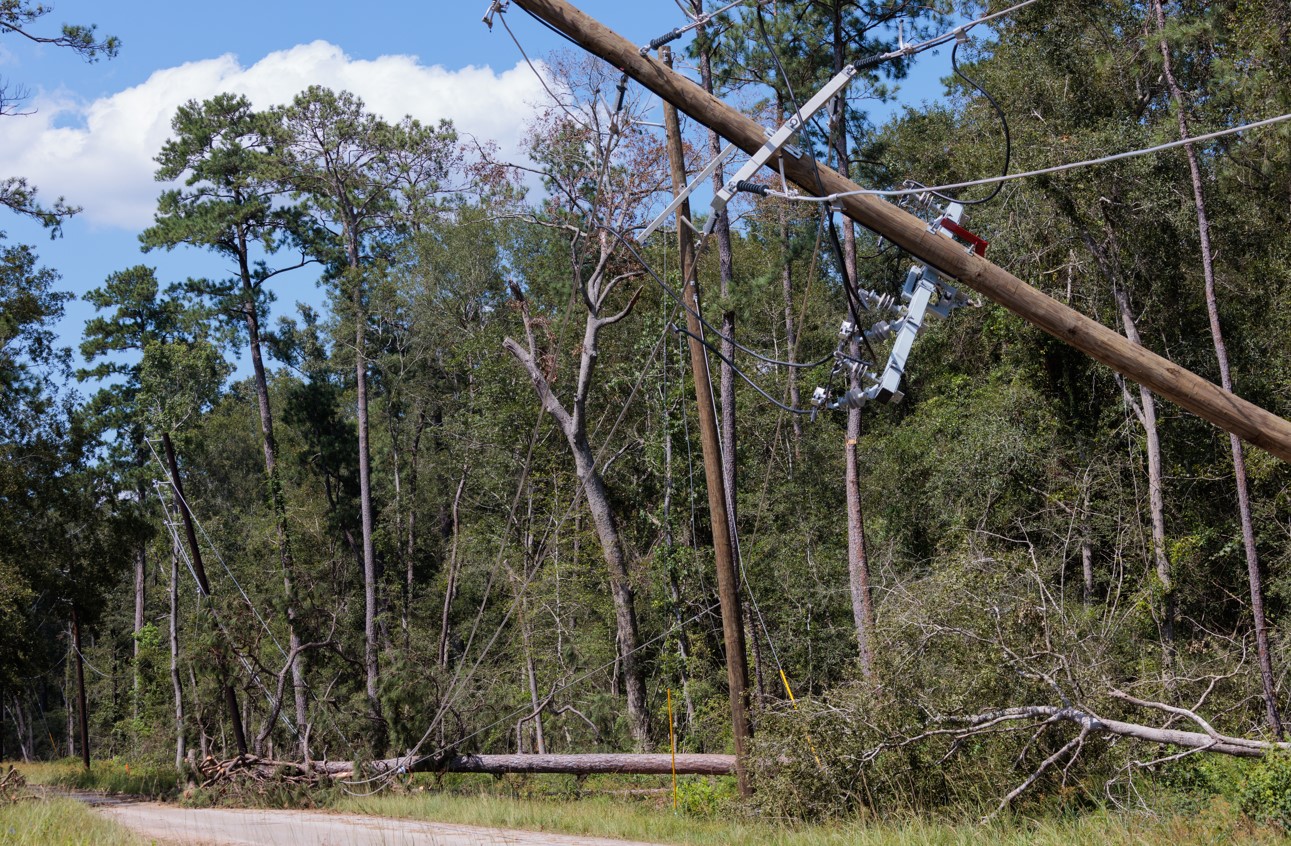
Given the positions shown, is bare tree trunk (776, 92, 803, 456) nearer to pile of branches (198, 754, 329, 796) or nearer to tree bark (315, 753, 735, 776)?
tree bark (315, 753, 735, 776)

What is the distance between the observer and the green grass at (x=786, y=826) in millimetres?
8586

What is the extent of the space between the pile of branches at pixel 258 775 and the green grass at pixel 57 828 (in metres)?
3.58

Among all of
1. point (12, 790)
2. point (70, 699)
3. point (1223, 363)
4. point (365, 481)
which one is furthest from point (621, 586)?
point (70, 699)

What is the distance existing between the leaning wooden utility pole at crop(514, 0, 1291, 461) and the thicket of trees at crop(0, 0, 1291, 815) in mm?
4062

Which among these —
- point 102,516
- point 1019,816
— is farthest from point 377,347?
point 1019,816

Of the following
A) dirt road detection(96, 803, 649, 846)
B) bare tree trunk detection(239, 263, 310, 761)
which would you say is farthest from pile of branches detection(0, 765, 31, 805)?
bare tree trunk detection(239, 263, 310, 761)

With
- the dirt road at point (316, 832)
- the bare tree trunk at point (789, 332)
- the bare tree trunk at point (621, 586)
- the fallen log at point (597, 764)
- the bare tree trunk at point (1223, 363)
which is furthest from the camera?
the bare tree trunk at point (789, 332)

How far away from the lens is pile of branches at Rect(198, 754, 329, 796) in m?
17.3

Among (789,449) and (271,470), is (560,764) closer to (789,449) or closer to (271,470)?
(789,449)

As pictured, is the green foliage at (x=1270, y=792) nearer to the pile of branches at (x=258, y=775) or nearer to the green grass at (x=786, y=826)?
the green grass at (x=786, y=826)

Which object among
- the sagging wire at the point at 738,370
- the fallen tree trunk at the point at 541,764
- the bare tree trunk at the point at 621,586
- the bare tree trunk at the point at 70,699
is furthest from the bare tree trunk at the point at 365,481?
the bare tree trunk at the point at 70,699

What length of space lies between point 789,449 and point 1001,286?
70.1ft

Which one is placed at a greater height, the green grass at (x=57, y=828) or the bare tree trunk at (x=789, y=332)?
the bare tree trunk at (x=789, y=332)

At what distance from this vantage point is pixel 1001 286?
25.1 feet
